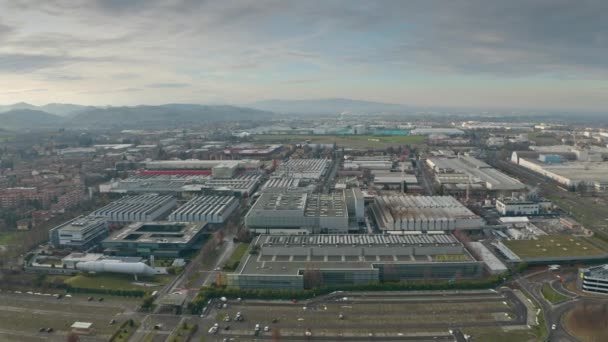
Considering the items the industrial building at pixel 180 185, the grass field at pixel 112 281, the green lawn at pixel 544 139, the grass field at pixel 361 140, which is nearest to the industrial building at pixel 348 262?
the grass field at pixel 112 281

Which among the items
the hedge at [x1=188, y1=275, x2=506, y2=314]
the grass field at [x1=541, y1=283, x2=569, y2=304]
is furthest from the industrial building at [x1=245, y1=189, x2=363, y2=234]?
the grass field at [x1=541, y1=283, x2=569, y2=304]

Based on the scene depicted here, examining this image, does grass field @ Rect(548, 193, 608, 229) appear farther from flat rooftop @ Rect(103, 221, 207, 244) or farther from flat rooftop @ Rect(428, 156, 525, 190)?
flat rooftop @ Rect(103, 221, 207, 244)

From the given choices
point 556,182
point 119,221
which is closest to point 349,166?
point 556,182

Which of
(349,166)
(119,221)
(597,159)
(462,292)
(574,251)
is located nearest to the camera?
(462,292)

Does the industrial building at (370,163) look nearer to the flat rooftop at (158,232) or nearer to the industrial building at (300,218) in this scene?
the industrial building at (300,218)

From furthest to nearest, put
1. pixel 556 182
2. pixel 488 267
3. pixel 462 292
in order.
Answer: pixel 556 182, pixel 488 267, pixel 462 292

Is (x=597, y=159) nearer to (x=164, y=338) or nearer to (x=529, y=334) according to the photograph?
(x=529, y=334)
